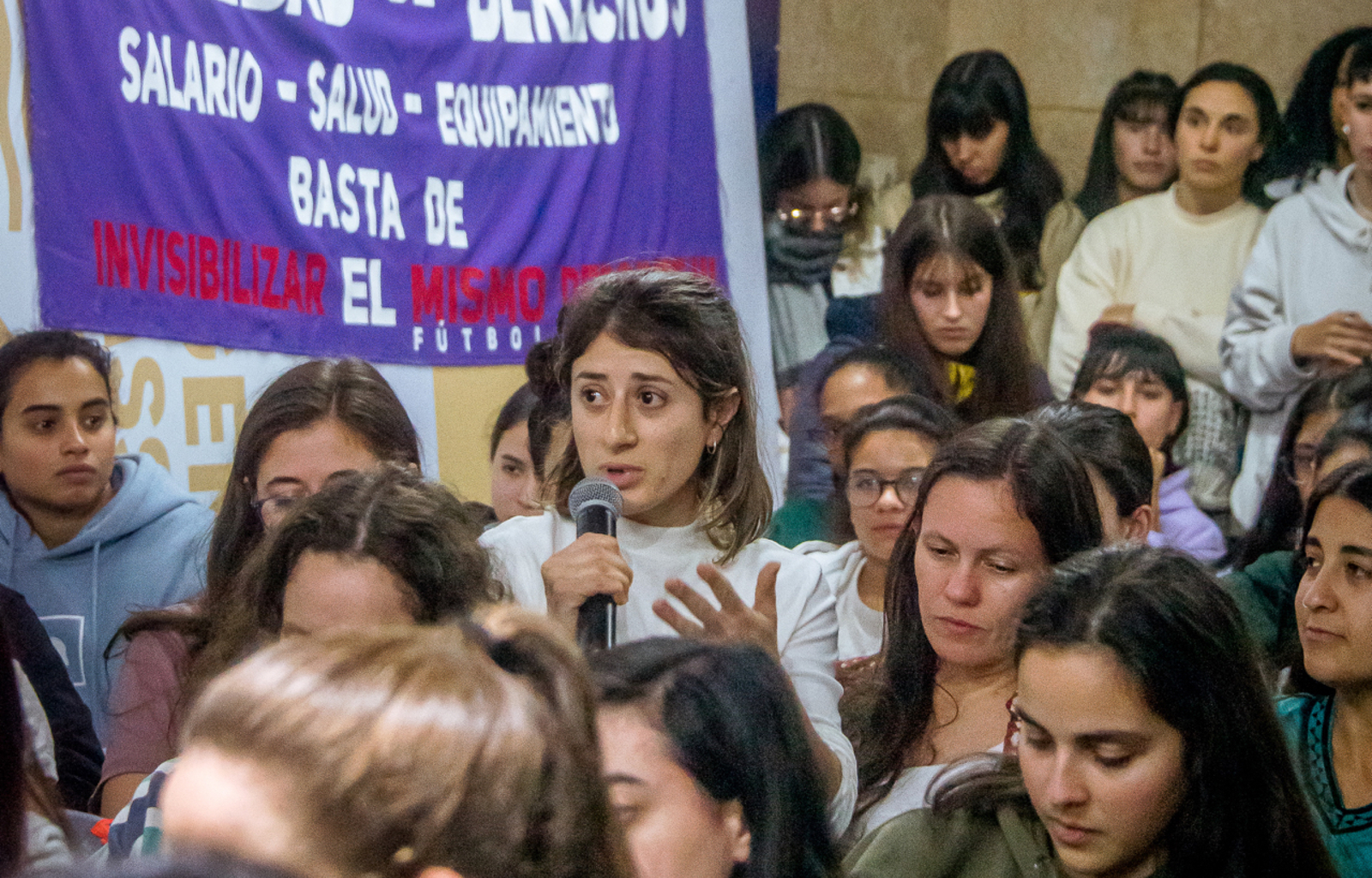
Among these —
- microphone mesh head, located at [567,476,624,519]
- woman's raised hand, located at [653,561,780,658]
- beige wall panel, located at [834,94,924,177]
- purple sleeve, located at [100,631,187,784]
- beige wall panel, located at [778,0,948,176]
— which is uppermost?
beige wall panel, located at [778,0,948,176]

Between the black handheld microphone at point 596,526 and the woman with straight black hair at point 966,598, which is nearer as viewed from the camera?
the black handheld microphone at point 596,526

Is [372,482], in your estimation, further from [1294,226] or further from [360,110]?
[1294,226]

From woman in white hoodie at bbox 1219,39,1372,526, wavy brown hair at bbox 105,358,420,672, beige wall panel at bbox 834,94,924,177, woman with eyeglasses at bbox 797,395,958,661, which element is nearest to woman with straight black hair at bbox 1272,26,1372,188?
woman in white hoodie at bbox 1219,39,1372,526

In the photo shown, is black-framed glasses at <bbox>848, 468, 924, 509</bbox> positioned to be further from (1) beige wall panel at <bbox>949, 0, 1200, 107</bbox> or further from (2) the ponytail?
(1) beige wall panel at <bbox>949, 0, 1200, 107</bbox>

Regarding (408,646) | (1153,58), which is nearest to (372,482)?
(408,646)

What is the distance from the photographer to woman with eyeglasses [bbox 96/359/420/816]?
230cm

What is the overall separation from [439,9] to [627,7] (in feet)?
2.18

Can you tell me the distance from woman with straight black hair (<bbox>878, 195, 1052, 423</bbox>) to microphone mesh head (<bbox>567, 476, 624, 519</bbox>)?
5.96 ft

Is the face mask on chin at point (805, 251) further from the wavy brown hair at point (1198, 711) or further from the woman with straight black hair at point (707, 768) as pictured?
the woman with straight black hair at point (707, 768)

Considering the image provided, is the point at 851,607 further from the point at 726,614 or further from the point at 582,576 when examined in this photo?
the point at 582,576

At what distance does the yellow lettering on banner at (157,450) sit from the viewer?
11.8 feet

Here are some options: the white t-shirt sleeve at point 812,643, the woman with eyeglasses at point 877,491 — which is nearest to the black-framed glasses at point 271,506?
the white t-shirt sleeve at point 812,643

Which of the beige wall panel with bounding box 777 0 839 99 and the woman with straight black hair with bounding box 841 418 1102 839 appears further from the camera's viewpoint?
the beige wall panel with bounding box 777 0 839 99

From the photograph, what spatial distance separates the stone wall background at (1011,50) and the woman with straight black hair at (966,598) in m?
3.54
